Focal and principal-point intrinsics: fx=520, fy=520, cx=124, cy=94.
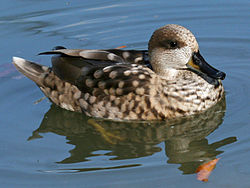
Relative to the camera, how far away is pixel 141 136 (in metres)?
6.95

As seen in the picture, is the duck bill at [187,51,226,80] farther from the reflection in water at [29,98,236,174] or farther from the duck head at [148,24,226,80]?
the reflection in water at [29,98,236,174]

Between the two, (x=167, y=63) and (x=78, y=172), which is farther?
(x=167, y=63)

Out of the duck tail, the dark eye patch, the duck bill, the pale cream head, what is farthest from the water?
the dark eye patch

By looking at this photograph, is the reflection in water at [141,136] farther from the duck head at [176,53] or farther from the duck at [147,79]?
the duck head at [176,53]

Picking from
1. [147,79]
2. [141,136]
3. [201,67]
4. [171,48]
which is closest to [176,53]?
[171,48]

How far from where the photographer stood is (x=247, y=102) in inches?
293

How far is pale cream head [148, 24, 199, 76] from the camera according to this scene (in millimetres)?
6988

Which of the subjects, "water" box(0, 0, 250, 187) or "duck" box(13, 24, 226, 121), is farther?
"duck" box(13, 24, 226, 121)

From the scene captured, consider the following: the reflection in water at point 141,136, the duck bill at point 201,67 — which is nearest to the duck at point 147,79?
the duck bill at point 201,67

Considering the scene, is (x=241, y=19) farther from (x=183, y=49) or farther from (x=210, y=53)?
(x=183, y=49)

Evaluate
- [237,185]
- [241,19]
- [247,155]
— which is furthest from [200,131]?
[241,19]

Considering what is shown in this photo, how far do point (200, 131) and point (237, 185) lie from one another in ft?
4.79

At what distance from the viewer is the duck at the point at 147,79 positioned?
7094 millimetres

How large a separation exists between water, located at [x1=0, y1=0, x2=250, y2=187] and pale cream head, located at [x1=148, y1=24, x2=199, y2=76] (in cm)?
79
